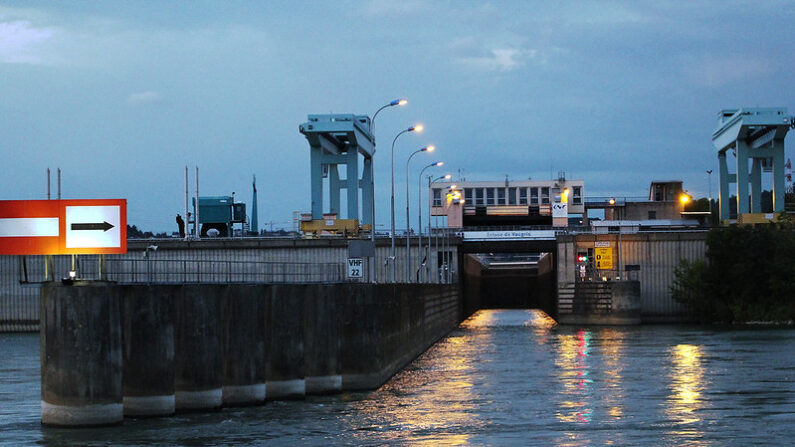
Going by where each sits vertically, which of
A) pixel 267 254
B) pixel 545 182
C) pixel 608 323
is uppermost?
pixel 545 182

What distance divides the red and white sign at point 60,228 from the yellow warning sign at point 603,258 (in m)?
60.7

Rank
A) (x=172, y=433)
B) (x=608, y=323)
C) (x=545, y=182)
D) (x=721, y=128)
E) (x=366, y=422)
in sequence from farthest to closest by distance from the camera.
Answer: (x=545, y=182), (x=721, y=128), (x=608, y=323), (x=366, y=422), (x=172, y=433)

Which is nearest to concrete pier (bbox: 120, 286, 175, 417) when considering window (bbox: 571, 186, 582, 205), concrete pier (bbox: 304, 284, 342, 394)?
concrete pier (bbox: 304, 284, 342, 394)

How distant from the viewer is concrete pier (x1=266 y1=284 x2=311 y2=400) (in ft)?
103

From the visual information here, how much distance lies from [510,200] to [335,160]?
45.8 meters

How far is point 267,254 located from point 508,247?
1917cm

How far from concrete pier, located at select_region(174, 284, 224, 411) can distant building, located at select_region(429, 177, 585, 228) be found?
320ft

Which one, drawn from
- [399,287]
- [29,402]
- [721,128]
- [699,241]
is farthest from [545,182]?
[29,402]

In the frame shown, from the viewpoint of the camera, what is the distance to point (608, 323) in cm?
8062

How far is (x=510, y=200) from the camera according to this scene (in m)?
131

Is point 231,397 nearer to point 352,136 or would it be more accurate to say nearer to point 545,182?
point 352,136

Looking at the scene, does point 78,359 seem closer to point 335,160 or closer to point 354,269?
point 354,269

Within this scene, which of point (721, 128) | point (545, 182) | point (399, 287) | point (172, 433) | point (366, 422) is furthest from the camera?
point (545, 182)

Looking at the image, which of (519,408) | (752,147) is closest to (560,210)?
(752,147)
